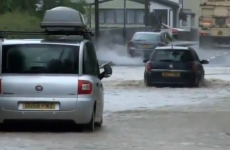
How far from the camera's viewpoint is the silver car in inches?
582

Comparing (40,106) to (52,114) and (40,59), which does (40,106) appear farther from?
(40,59)

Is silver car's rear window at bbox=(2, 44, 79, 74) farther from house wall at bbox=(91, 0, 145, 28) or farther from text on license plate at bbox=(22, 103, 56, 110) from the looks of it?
house wall at bbox=(91, 0, 145, 28)

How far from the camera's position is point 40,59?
49.6ft

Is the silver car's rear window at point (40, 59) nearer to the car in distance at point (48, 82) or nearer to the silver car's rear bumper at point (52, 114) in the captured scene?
the car in distance at point (48, 82)

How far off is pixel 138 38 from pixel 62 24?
31380mm

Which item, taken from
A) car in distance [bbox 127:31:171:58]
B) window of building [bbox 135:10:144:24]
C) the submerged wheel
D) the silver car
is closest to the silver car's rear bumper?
the silver car

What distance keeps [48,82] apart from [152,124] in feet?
11.4

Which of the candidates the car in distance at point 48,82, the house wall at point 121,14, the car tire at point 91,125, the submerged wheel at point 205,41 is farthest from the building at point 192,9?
the car in distance at point 48,82

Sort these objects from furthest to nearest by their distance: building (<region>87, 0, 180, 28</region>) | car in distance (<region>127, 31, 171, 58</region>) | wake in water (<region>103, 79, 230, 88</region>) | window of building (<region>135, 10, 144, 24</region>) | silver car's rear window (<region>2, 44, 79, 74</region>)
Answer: window of building (<region>135, 10, 144, 24</region>) < building (<region>87, 0, 180, 28</region>) < car in distance (<region>127, 31, 171, 58</region>) < wake in water (<region>103, 79, 230, 88</region>) < silver car's rear window (<region>2, 44, 79, 74</region>)

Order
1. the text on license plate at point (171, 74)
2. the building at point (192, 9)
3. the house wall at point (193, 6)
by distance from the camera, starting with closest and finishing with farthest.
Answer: the text on license plate at point (171, 74) → the building at point (192, 9) → the house wall at point (193, 6)

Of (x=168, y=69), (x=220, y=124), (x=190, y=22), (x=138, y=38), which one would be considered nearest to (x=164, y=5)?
(x=190, y=22)

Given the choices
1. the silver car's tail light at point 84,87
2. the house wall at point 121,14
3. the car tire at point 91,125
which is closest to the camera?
the silver car's tail light at point 84,87

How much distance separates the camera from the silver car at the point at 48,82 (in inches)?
582

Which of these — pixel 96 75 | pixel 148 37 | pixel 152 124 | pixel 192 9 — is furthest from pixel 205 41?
pixel 192 9
